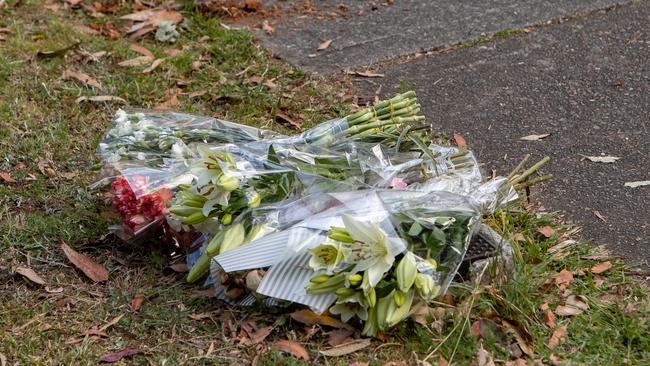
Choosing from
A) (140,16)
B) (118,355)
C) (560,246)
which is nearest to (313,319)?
(118,355)

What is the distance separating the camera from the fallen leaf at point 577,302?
9.84ft

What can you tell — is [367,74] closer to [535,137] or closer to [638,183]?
[535,137]

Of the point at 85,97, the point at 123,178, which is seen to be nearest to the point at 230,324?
the point at 123,178

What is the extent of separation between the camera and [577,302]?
303cm

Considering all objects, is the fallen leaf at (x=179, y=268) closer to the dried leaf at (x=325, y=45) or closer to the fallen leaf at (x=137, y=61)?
the fallen leaf at (x=137, y=61)

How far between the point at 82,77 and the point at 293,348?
90.2 inches

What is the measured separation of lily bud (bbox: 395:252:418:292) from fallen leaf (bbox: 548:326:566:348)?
477mm

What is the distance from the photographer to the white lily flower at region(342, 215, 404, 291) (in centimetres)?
272

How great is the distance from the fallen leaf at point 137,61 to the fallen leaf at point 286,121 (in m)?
0.89

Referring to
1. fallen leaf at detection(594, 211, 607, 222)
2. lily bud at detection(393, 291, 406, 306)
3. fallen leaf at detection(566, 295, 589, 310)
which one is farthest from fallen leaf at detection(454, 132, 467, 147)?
lily bud at detection(393, 291, 406, 306)

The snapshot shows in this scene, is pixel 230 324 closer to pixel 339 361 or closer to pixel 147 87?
pixel 339 361

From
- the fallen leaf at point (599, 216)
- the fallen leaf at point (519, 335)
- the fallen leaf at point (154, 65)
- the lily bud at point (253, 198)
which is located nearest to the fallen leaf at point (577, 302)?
the fallen leaf at point (519, 335)

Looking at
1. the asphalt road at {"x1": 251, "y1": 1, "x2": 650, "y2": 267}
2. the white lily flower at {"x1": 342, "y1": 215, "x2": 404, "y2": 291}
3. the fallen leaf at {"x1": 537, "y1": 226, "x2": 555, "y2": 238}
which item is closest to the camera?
the white lily flower at {"x1": 342, "y1": 215, "x2": 404, "y2": 291}

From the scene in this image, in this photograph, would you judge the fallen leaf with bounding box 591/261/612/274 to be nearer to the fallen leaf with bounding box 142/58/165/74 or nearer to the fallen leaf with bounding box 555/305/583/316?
the fallen leaf with bounding box 555/305/583/316
